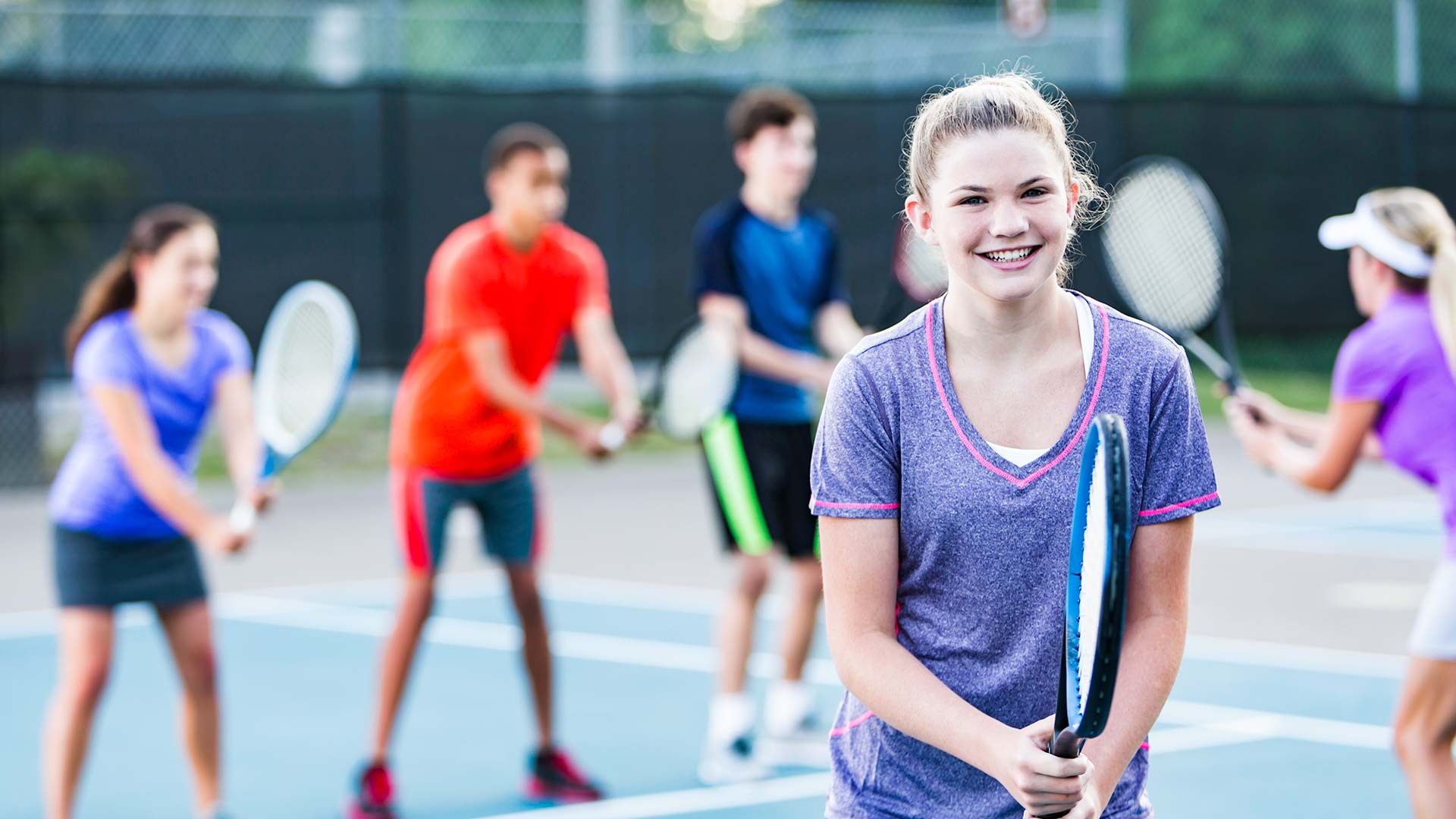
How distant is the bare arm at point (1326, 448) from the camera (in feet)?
11.9

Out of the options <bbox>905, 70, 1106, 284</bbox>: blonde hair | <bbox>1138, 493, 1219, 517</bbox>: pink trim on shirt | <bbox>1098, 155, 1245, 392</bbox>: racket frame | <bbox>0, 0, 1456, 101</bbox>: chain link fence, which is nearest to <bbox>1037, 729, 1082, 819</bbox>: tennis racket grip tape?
<bbox>1138, 493, 1219, 517</bbox>: pink trim on shirt

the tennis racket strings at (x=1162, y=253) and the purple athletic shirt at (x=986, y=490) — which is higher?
the tennis racket strings at (x=1162, y=253)

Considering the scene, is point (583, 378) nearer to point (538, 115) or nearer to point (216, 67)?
point (538, 115)

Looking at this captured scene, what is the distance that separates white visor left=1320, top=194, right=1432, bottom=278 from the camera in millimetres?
3609

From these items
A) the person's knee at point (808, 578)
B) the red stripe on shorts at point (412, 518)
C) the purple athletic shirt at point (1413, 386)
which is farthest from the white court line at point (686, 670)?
the purple athletic shirt at point (1413, 386)

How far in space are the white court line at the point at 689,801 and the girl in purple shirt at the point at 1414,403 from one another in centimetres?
164

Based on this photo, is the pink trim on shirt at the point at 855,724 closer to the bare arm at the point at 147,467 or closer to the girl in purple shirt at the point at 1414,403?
the girl in purple shirt at the point at 1414,403

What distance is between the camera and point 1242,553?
8742mm

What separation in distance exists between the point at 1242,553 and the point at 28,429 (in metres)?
6.36

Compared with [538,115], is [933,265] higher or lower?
lower

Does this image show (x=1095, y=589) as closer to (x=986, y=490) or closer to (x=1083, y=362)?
(x=986, y=490)

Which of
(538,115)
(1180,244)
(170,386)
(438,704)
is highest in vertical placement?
(538,115)

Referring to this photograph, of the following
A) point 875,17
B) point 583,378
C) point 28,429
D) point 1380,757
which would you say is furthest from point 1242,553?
point 875,17

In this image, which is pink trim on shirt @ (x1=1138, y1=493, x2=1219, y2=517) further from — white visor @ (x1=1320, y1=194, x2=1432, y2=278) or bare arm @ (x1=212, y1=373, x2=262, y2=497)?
bare arm @ (x1=212, y1=373, x2=262, y2=497)
